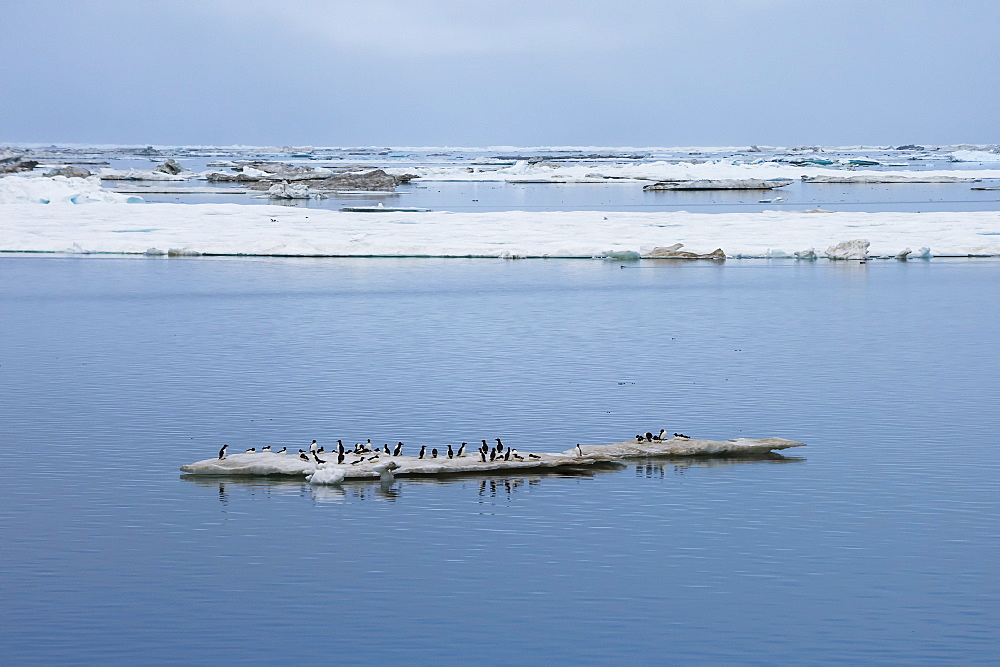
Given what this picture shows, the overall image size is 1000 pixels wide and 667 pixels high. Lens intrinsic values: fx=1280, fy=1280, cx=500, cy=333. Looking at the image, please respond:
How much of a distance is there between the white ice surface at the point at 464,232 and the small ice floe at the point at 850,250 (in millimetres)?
834

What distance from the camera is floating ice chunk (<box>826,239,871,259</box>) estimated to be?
31.7m

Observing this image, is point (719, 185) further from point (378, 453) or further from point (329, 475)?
point (329, 475)

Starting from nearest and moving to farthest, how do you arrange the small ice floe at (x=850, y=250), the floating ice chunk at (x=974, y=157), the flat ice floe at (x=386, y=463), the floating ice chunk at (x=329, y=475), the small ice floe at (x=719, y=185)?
the floating ice chunk at (x=329, y=475) < the flat ice floe at (x=386, y=463) < the small ice floe at (x=850, y=250) < the small ice floe at (x=719, y=185) < the floating ice chunk at (x=974, y=157)

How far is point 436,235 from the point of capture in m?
35.4

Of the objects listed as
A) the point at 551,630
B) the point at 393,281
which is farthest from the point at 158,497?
the point at 393,281

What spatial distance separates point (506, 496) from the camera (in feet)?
36.1

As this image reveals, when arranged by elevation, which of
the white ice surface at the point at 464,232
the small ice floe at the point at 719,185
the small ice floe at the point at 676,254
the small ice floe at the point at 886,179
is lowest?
the small ice floe at the point at 676,254

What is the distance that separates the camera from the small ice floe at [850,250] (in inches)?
1248

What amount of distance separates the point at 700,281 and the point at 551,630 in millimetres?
20475

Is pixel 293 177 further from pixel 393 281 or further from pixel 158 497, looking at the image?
pixel 158 497

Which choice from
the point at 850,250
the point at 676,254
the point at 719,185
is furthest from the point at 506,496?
the point at 719,185

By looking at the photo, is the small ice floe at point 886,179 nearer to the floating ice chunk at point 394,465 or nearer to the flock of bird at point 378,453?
the floating ice chunk at point 394,465

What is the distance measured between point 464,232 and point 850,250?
10.6 meters

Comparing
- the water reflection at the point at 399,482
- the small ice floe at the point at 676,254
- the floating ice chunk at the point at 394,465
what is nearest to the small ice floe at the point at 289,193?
the small ice floe at the point at 676,254
